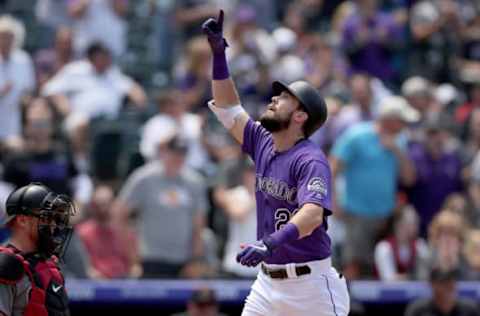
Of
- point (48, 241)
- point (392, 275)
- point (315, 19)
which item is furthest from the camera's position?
point (315, 19)

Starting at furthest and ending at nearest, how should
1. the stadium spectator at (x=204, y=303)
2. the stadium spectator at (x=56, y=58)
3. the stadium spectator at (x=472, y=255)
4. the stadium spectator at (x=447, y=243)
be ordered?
the stadium spectator at (x=56, y=58) → the stadium spectator at (x=472, y=255) → the stadium spectator at (x=447, y=243) → the stadium spectator at (x=204, y=303)

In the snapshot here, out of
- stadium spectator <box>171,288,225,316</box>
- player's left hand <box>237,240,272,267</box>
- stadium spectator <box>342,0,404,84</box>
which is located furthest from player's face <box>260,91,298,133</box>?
stadium spectator <box>342,0,404,84</box>

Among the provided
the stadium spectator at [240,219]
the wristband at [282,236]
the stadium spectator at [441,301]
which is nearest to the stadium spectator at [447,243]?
the stadium spectator at [441,301]

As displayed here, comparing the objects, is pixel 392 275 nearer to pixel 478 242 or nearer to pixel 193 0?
pixel 478 242

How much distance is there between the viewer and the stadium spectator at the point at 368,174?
1119 cm

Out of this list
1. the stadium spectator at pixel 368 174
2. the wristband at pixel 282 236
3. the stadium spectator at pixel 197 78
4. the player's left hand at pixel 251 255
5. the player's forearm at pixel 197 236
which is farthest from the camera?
the stadium spectator at pixel 197 78

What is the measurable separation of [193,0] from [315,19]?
5.66 feet

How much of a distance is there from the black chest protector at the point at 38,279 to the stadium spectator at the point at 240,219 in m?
4.75

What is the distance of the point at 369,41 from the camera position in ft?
46.6

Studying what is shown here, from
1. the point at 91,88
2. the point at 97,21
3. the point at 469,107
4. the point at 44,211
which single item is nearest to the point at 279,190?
the point at 44,211

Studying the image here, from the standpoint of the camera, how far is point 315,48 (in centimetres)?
1389

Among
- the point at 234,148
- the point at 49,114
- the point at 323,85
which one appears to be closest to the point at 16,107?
the point at 49,114

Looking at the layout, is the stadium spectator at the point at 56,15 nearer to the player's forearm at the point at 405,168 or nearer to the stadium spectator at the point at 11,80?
the stadium spectator at the point at 11,80

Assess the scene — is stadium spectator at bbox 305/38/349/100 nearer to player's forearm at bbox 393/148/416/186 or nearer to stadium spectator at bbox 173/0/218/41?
stadium spectator at bbox 173/0/218/41
